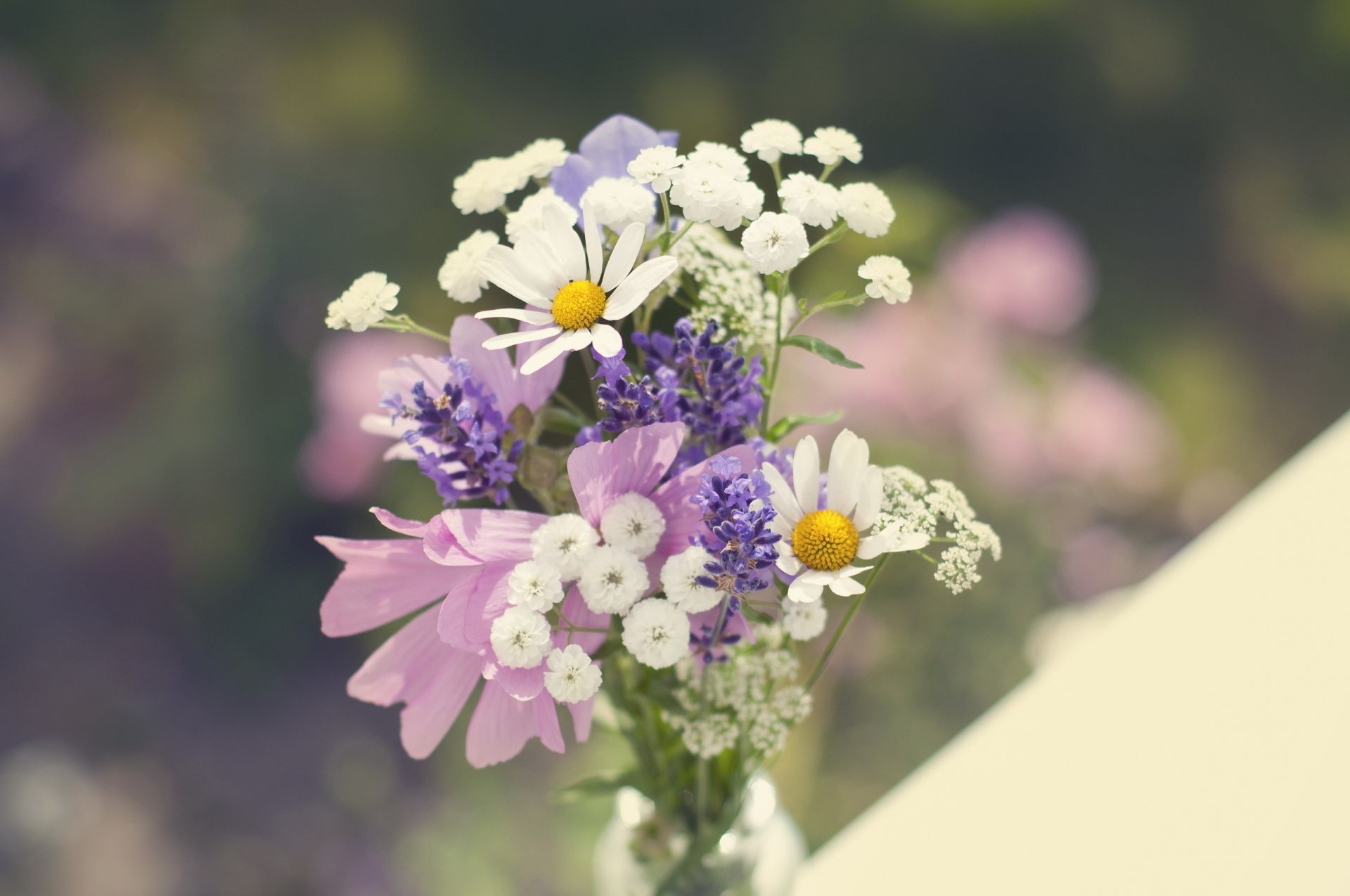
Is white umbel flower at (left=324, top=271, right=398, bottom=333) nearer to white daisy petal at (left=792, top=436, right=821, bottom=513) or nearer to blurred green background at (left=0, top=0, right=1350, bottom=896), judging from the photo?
white daisy petal at (left=792, top=436, right=821, bottom=513)

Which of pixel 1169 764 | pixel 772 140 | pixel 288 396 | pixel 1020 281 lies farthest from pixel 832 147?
pixel 288 396

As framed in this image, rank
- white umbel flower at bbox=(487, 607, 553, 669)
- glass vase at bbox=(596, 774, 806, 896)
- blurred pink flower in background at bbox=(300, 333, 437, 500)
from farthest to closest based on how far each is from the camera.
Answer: blurred pink flower in background at bbox=(300, 333, 437, 500) → glass vase at bbox=(596, 774, 806, 896) → white umbel flower at bbox=(487, 607, 553, 669)

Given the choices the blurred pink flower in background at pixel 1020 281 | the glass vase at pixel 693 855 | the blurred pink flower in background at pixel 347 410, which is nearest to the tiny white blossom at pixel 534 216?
the glass vase at pixel 693 855

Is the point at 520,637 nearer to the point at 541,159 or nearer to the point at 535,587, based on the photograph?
the point at 535,587

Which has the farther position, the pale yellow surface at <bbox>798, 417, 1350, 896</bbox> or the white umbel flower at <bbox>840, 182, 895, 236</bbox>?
the pale yellow surface at <bbox>798, 417, 1350, 896</bbox>

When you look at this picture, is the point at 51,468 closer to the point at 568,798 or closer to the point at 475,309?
the point at 475,309

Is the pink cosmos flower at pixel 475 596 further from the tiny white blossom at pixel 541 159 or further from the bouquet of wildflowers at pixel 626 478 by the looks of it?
the tiny white blossom at pixel 541 159

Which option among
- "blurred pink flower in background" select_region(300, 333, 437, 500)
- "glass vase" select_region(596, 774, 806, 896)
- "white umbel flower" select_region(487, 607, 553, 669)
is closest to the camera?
"white umbel flower" select_region(487, 607, 553, 669)

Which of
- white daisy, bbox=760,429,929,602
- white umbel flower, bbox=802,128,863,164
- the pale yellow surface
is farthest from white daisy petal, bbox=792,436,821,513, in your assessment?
the pale yellow surface

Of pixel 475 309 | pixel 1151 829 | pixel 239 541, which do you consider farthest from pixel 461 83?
pixel 1151 829
